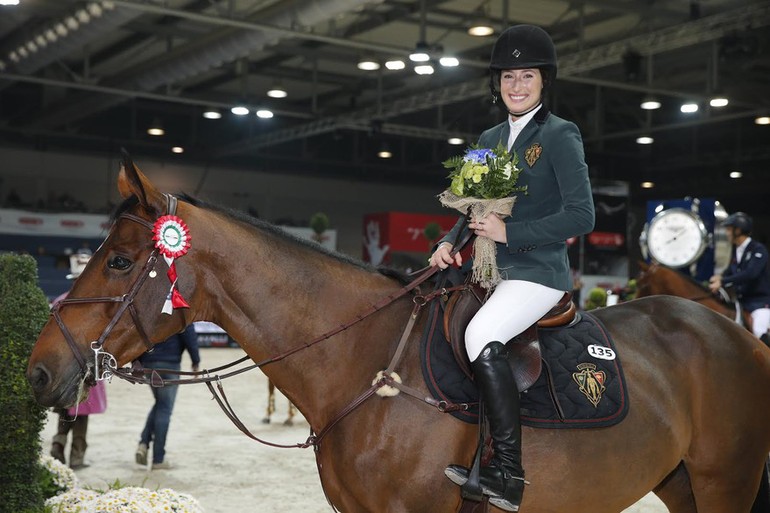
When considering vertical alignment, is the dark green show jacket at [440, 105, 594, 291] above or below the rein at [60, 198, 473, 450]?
above

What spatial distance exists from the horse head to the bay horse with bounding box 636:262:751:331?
24.4 ft

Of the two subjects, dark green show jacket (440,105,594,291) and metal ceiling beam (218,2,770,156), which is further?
metal ceiling beam (218,2,770,156)

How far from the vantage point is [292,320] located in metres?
3.04

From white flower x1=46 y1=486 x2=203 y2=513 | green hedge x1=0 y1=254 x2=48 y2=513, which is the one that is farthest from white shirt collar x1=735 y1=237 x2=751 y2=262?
green hedge x1=0 y1=254 x2=48 y2=513

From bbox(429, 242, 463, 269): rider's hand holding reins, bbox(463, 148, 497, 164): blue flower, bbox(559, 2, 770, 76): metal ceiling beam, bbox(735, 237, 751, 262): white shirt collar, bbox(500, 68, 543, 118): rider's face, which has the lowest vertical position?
bbox(429, 242, 463, 269): rider's hand holding reins

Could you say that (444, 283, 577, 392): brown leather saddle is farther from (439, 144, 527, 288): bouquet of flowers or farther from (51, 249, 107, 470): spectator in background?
(51, 249, 107, 470): spectator in background

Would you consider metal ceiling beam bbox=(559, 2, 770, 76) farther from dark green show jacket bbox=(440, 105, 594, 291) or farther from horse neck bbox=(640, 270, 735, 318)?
dark green show jacket bbox=(440, 105, 594, 291)

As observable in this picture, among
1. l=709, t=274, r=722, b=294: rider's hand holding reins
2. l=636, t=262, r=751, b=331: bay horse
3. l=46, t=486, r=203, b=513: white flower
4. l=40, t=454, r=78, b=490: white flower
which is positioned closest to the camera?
l=46, t=486, r=203, b=513: white flower

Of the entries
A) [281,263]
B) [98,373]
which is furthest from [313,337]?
[98,373]

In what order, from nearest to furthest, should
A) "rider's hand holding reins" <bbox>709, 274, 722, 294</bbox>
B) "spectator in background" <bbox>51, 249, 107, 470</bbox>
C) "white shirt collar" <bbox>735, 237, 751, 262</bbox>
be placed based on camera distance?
"spectator in background" <bbox>51, 249, 107, 470</bbox> < "rider's hand holding reins" <bbox>709, 274, 722, 294</bbox> < "white shirt collar" <bbox>735, 237, 751, 262</bbox>

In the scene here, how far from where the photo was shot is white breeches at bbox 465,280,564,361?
9.58 ft

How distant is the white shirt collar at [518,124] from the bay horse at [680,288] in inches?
256

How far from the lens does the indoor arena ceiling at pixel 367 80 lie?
484 inches

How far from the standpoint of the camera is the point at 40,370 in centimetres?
274
